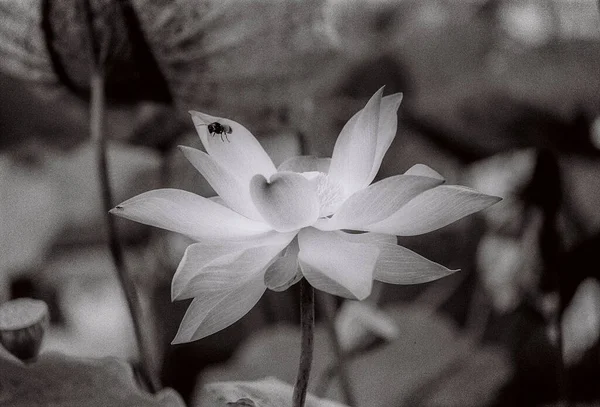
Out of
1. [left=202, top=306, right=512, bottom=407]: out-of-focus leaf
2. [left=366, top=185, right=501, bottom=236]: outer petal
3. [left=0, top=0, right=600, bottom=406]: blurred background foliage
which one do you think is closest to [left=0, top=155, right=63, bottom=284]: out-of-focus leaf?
[left=0, top=0, right=600, bottom=406]: blurred background foliage

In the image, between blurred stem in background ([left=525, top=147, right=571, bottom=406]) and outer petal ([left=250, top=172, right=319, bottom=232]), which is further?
blurred stem in background ([left=525, top=147, right=571, bottom=406])

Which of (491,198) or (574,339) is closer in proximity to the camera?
(491,198)

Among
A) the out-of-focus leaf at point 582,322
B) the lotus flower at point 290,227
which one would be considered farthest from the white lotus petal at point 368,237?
the out-of-focus leaf at point 582,322

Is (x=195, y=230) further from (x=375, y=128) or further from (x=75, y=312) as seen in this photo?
(x=75, y=312)

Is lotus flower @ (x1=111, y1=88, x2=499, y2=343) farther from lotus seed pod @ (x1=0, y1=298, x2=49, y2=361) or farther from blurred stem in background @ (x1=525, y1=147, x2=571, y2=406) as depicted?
blurred stem in background @ (x1=525, y1=147, x2=571, y2=406)

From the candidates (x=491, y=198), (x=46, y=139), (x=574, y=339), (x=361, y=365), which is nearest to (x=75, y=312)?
(x=46, y=139)

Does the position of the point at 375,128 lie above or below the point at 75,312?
above

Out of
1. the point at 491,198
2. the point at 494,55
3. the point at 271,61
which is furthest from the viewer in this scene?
the point at 494,55

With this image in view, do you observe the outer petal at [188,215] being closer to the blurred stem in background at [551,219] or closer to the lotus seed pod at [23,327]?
the lotus seed pod at [23,327]
